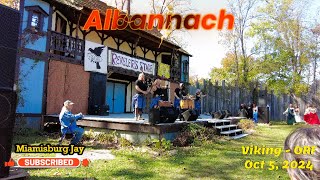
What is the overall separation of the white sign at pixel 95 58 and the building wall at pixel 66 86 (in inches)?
17.4

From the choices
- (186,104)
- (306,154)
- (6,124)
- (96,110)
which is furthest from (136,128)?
(306,154)

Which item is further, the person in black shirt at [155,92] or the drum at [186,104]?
the drum at [186,104]

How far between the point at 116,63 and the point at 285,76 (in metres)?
21.5

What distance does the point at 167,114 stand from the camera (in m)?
8.96

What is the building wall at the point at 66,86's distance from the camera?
11.9m

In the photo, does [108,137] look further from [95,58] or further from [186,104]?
[95,58]

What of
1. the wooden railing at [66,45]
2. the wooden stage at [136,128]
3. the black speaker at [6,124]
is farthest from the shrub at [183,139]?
the wooden railing at [66,45]

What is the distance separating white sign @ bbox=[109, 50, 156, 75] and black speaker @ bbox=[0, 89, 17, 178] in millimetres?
11505

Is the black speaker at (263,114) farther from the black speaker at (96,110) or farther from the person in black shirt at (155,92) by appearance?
the person in black shirt at (155,92)

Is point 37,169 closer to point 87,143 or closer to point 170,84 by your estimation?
point 87,143

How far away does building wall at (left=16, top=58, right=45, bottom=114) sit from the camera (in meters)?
10.7

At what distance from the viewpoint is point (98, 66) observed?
46.6ft

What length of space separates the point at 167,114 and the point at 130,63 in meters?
7.86

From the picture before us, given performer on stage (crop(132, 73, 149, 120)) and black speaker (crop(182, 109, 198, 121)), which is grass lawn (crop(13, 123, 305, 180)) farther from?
black speaker (crop(182, 109, 198, 121))
